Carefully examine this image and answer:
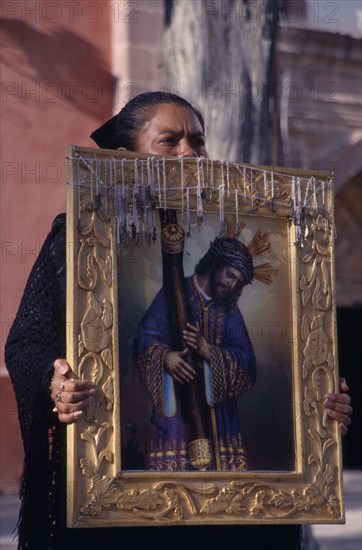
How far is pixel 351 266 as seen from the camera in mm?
8641

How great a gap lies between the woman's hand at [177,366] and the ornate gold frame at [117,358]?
12cm

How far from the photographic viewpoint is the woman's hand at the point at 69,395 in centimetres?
307

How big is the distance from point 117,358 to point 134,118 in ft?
2.08

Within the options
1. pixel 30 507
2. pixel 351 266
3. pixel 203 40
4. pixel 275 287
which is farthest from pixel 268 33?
pixel 30 507

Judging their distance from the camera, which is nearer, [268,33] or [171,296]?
[171,296]

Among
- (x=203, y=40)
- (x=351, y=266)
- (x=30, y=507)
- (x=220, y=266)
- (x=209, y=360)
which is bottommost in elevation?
(x=30, y=507)

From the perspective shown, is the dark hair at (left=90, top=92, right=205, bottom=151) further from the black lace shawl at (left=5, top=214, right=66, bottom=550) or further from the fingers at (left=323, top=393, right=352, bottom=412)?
the fingers at (left=323, top=393, right=352, bottom=412)

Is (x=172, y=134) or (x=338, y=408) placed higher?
(x=172, y=134)

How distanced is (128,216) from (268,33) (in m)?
3.47

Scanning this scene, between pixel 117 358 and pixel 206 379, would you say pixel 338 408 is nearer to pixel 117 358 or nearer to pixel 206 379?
pixel 206 379

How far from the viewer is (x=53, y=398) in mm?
3105

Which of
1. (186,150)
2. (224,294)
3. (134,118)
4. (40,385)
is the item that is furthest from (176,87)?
(40,385)

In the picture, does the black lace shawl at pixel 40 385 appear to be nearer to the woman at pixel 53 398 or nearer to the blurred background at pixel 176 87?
the woman at pixel 53 398

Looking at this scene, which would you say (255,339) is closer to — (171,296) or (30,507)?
(171,296)
